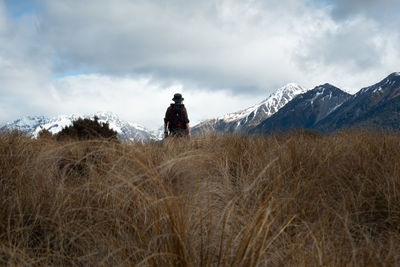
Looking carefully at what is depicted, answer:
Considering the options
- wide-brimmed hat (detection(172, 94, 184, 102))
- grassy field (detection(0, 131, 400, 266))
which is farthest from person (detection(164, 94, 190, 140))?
grassy field (detection(0, 131, 400, 266))

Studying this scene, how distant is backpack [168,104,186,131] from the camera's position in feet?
29.8

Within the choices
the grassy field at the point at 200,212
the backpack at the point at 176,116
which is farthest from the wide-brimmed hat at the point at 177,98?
the grassy field at the point at 200,212

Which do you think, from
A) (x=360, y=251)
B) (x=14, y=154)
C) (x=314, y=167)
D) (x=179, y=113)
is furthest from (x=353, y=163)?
(x=179, y=113)

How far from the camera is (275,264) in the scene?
1.79m

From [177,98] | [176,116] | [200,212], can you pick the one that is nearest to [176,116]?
[176,116]

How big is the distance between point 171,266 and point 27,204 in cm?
161

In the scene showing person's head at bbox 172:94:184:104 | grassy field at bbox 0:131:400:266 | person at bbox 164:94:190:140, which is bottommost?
grassy field at bbox 0:131:400:266

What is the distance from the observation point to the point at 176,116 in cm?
911

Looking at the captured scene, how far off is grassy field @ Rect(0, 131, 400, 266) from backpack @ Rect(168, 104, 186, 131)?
454 centimetres

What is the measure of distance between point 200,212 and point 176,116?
24.7 ft

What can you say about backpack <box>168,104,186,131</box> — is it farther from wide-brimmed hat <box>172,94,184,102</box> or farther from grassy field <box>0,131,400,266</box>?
grassy field <box>0,131,400,266</box>

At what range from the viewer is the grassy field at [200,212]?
169cm

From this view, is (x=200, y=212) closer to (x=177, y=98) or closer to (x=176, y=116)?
(x=176, y=116)

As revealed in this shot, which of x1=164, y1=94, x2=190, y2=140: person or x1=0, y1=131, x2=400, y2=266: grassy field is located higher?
x1=164, y1=94, x2=190, y2=140: person
